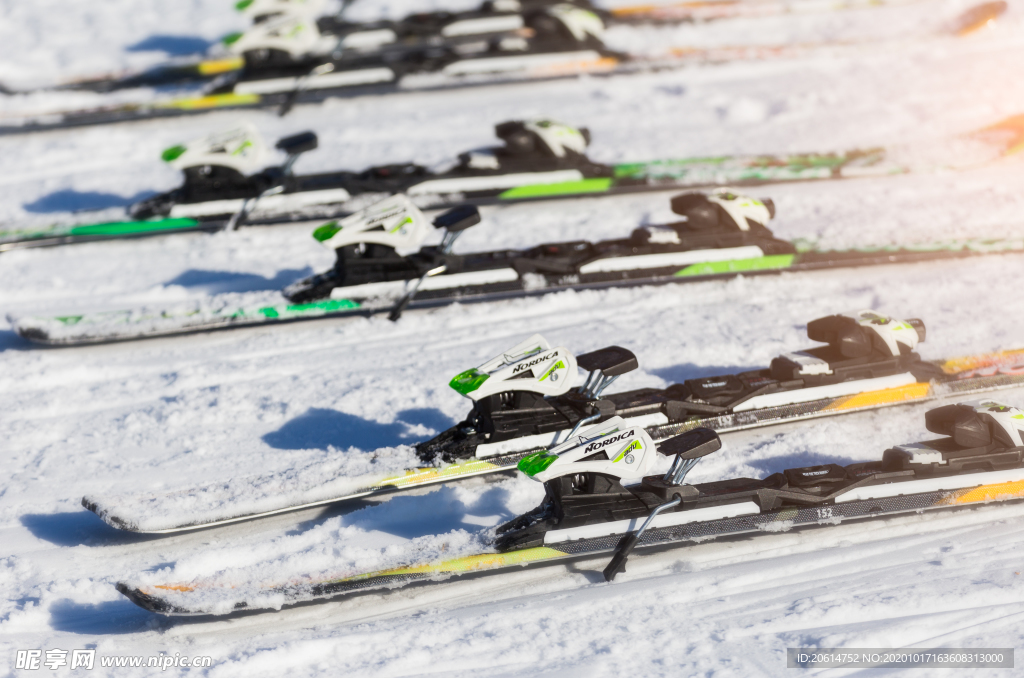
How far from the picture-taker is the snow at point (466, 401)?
13.6 ft

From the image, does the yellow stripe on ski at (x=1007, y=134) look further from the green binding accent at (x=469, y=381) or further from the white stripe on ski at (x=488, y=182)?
the green binding accent at (x=469, y=381)

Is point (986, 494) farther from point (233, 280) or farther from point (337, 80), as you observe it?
point (337, 80)

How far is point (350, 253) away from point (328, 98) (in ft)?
13.6

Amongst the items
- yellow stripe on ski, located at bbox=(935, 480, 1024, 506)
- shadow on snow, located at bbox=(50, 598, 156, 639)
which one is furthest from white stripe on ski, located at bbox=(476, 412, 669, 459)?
shadow on snow, located at bbox=(50, 598, 156, 639)

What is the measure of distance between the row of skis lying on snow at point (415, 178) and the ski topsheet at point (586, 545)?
4056 millimetres

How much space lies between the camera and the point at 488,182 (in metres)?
7.88

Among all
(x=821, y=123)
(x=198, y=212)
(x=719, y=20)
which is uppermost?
(x=719, y=20)

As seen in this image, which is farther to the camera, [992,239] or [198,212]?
[198,212]

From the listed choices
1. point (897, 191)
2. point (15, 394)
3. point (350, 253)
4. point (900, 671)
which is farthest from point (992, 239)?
point (15, 394)

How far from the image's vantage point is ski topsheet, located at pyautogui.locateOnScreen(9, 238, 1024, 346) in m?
6.42

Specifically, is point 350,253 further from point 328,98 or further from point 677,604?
point 328,98

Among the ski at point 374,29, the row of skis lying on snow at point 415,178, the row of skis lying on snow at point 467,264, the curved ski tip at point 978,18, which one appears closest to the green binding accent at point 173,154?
the row of skis lying on snow at point 415,178

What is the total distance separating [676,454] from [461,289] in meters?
2.73

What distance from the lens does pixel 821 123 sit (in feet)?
29.8
